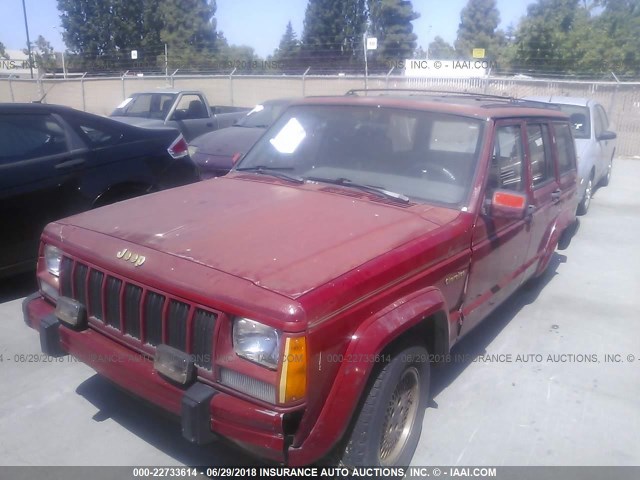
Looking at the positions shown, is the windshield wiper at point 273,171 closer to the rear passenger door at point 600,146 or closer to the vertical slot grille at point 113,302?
the vertical slot grille at point 113,302

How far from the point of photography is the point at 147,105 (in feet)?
39.6

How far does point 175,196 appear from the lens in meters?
3.67

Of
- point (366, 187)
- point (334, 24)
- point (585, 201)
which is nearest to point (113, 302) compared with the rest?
point (366, 187)

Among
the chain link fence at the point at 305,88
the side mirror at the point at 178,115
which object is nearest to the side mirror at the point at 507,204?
the side mirror at the point at 178,115

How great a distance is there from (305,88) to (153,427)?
20135mm

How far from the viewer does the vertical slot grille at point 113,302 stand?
9.09 ft

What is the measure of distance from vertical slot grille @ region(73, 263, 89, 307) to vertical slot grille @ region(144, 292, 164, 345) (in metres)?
0.49

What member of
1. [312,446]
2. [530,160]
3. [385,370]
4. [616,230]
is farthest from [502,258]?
[616,230]

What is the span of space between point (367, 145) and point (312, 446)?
2.09 m

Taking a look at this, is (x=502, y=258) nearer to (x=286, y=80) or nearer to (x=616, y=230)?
(x=616, y=230)

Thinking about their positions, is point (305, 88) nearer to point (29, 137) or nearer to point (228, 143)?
point (228, 143)

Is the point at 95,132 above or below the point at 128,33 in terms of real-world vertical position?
below

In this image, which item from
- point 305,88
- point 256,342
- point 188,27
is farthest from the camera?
point 188,27

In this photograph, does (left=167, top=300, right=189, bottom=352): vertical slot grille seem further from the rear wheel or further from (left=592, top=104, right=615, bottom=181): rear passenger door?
(left=592, top=104, right=615, bottom=181): rear passenger door
